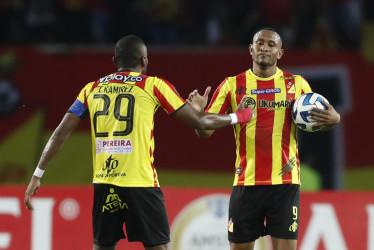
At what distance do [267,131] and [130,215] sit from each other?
1283 mm

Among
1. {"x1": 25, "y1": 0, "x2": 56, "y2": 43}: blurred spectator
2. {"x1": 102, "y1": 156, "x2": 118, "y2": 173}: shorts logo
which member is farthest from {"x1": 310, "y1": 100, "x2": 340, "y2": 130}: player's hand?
{"x1": 25, "y1": 0, "x2": 56, "y2": 43}: blurred spectator

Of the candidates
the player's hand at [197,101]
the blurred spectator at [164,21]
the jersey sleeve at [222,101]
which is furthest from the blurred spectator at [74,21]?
the player's hand at [197,101]

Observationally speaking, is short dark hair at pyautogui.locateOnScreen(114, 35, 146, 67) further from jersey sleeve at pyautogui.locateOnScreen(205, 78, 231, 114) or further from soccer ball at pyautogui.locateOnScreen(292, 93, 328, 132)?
soccer ball at pyautogui.locateOnScreen(292, 93, 328, 132)

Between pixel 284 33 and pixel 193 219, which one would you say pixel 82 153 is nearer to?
pixel 193 219

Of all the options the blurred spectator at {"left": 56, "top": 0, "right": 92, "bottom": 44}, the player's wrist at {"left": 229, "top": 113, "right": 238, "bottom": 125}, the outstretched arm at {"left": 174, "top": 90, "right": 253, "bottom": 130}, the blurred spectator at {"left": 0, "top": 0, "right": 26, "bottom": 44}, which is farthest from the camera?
the blurred spectator at {"left": 0, "top": 0, "right": 26, "bottom": 44}

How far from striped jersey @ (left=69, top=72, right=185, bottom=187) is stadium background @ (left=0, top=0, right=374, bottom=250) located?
3.97m

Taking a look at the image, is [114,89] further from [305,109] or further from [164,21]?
[164,21]

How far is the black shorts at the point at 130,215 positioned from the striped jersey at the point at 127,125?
0.06 m

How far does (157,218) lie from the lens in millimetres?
5629

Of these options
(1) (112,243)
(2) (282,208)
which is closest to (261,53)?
(2) (282,208)

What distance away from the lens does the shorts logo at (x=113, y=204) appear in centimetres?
562

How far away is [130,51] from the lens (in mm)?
5715

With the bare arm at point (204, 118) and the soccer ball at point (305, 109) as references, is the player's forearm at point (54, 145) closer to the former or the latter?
the bare arm at point (204, 118)

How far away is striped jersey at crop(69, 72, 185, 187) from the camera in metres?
5.58
